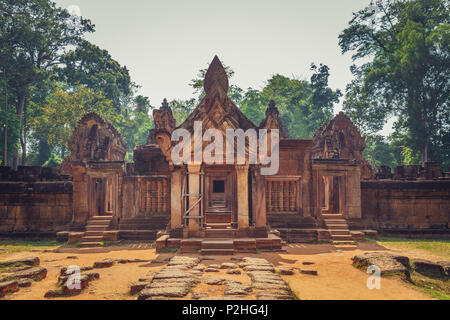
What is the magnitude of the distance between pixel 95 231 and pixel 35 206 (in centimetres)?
372

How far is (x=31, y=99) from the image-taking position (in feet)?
116

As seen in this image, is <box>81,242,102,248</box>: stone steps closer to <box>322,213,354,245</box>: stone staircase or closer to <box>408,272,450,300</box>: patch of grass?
<box>322,213,354,245</box>: stone staircase

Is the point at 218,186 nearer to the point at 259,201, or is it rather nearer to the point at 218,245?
the point at 259,201

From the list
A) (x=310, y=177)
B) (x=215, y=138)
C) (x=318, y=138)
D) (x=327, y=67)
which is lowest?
(x=310, y=177)

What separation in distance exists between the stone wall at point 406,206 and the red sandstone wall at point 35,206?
1401 centimetres

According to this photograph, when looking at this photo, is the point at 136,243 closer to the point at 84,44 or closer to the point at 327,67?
the point at 84,44

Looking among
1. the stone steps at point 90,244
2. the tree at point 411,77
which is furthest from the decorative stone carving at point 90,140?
the tree at point 411,77

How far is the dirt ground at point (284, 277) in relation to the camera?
5594 mm

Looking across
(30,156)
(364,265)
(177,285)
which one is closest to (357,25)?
(364,265)

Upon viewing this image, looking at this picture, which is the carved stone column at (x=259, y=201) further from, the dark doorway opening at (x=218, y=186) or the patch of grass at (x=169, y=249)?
the dark doorway opening at (x=218, y=186)

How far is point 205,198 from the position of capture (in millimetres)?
12352

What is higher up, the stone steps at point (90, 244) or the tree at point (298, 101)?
the tree at point (298, 101)

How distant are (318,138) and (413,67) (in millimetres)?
13045

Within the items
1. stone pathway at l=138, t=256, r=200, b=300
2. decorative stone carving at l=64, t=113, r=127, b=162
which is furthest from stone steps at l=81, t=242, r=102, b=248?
decorative stone carving at l=64, t=113, r=127, b=162
